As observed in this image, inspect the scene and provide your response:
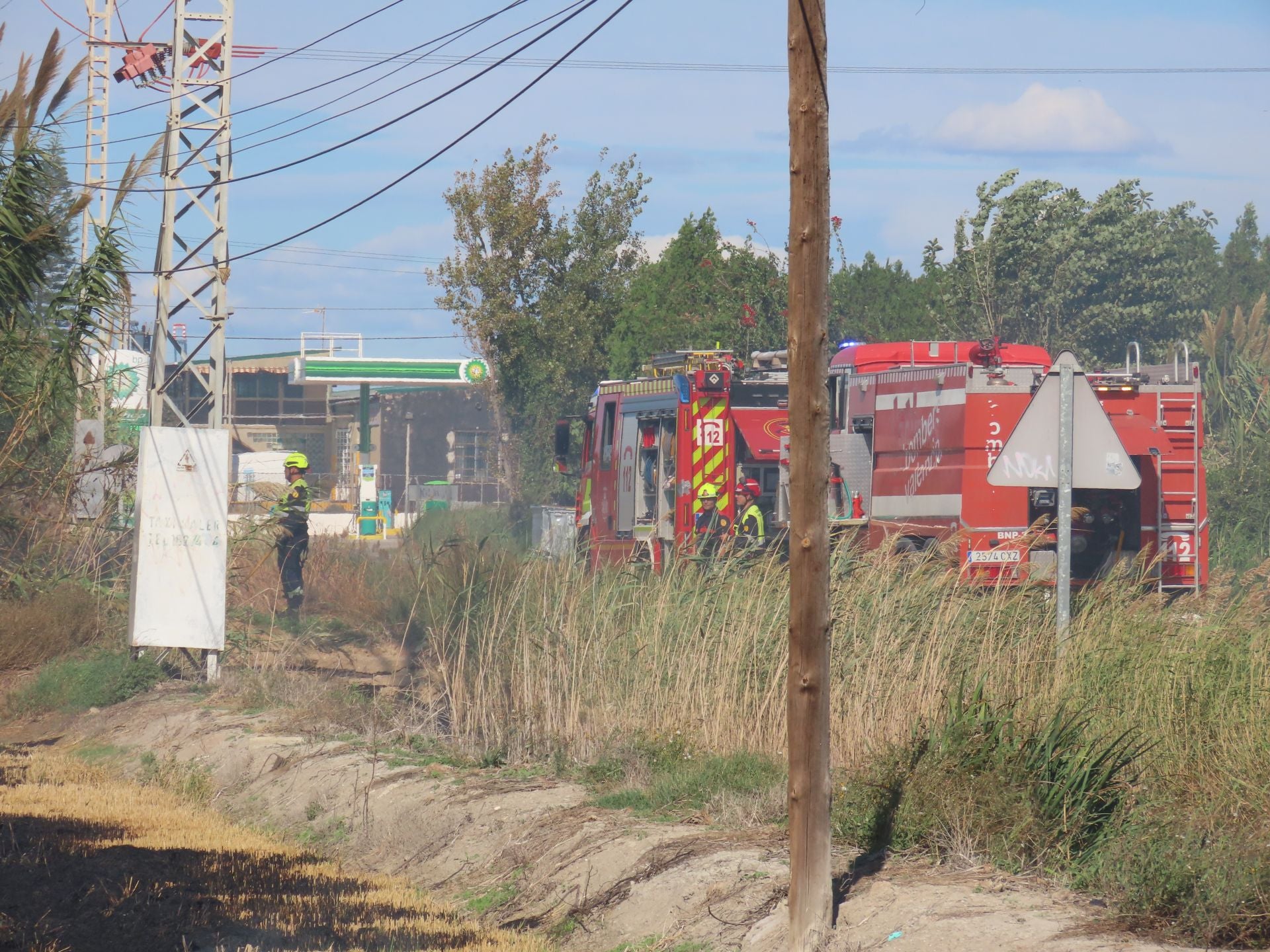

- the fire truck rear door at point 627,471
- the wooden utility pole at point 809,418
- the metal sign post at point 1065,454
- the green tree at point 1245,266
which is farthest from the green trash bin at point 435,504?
the green tree at point 1245,266

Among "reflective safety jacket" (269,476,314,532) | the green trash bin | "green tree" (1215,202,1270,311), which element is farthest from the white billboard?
"green tree" (1215,202,1270,311)

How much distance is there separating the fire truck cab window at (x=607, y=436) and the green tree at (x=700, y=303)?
319 inches

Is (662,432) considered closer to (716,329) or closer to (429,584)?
(429,584)

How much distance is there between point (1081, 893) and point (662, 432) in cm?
1273

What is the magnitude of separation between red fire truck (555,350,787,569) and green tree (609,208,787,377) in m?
8.37

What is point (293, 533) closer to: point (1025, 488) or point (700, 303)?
point (1025, 488)

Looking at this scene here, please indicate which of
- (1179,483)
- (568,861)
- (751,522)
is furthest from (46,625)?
(1179,483)

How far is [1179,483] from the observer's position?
14.6 meters

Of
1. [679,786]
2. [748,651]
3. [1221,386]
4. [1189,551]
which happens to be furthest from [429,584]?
[1221,386]

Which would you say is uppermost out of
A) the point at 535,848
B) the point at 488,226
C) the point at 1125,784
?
the point at 488,226

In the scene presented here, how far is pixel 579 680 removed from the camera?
32.6 ft

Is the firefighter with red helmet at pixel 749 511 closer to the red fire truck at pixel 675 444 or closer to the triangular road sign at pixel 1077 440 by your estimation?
the red fire truck at pixel 675 444

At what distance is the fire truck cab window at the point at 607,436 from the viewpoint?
64.5ft

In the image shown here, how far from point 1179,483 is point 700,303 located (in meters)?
17.7
